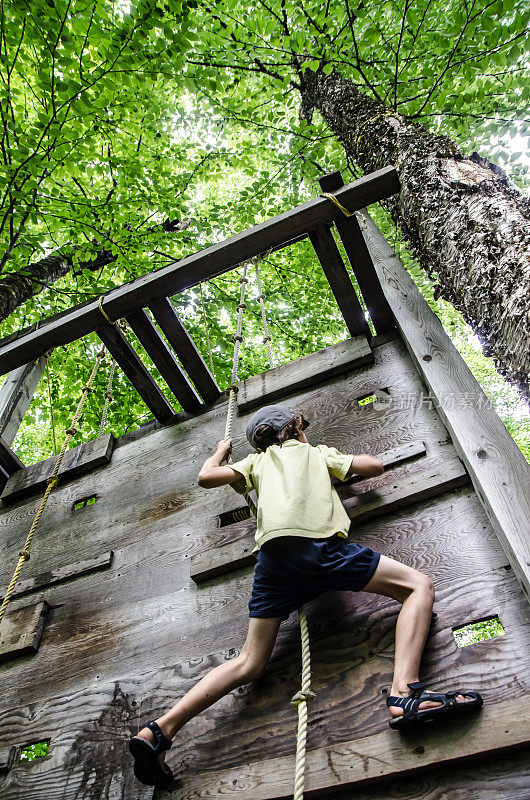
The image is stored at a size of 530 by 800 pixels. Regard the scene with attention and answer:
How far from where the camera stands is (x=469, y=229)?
2398 mm

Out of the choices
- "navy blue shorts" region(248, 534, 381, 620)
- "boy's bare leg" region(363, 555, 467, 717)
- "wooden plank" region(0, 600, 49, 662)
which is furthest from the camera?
"wooden plank" region(0, 600, 49, 662)

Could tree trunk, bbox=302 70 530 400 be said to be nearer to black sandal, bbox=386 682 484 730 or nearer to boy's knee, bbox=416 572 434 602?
boy's knee, bbox=416 572 434 602

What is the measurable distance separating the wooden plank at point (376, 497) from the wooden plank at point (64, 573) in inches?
28.9

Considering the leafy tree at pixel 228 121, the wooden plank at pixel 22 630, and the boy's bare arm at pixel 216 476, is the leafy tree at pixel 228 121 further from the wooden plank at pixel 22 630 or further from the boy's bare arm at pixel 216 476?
the wooden plank at pixel 22 630

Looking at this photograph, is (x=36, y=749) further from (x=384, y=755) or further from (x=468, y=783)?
(x=468, y=783)

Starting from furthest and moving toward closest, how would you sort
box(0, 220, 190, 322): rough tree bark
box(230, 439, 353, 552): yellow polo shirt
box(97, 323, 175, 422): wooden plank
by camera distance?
box(0, 220, 190, 322): rough tree bark < box(97, 323, 175, 422): wooden plank < box(230, 439, 353, 552): yellow polo shirt

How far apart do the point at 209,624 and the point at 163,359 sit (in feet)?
6.75

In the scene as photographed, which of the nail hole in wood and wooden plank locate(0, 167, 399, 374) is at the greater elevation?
wooden plank locate(0, 167, 399, 374)

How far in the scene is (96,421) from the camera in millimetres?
7328

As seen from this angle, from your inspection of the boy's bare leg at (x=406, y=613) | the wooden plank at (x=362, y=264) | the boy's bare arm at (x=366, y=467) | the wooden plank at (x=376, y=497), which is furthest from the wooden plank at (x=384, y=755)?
the wooden plank at (x=362, y=264)

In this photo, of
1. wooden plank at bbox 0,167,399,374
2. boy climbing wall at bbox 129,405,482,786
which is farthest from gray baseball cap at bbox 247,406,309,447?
wooden plank at bbox 0,167,399,374

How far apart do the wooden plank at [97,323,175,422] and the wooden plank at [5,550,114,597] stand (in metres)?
1.23

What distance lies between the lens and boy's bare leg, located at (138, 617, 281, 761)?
82.2 inches

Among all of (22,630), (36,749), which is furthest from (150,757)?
(36,749)
